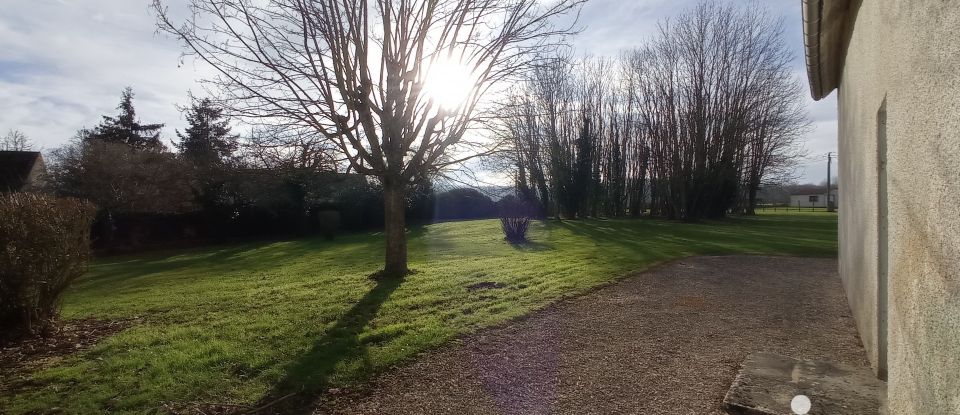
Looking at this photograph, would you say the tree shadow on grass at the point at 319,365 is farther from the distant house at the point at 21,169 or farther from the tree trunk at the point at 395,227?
the distant house at the point at 21,169

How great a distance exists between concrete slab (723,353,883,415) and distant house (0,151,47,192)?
27.6 m

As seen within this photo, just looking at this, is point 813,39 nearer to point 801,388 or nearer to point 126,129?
point 801,388

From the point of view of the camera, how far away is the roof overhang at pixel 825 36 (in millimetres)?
4660

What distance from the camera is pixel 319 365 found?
4699 millimetres

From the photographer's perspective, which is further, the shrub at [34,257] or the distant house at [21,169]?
the distant house at [21,169]

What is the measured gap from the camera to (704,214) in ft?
104

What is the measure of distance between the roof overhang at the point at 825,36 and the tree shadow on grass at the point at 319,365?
545 cm

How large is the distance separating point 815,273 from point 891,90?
334 inches

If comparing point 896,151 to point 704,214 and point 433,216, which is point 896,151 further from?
point 704,214

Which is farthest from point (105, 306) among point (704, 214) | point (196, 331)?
point (704, 214)

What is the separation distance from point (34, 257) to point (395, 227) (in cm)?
543

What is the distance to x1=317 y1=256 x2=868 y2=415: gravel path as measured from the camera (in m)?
3.85

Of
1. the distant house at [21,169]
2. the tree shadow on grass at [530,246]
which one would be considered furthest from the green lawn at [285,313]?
the distant house at [21,169]

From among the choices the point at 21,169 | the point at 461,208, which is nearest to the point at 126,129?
the point at 21,169
